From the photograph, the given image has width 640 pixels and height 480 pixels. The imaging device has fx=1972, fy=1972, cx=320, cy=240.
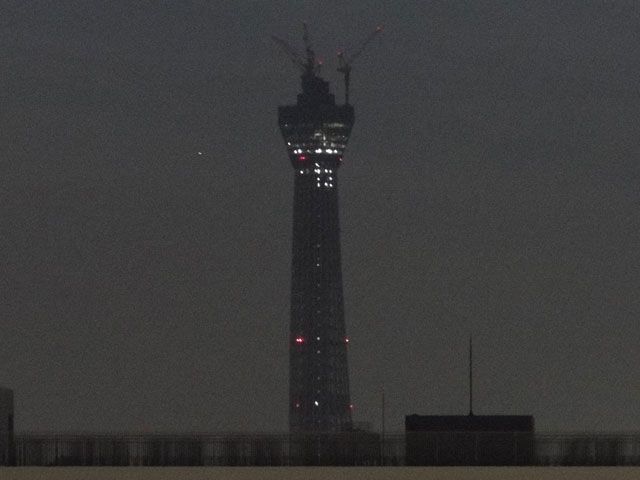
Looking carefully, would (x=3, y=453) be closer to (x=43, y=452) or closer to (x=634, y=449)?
(x=43, y=452)

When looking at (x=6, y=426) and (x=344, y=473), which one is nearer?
(x=344, y=473)

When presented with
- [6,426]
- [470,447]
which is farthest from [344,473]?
[6,426]

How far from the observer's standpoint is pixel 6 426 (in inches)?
3169

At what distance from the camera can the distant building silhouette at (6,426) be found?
76625 mm

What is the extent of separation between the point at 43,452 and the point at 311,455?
10.5 m

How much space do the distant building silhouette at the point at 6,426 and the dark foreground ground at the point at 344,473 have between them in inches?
86.8

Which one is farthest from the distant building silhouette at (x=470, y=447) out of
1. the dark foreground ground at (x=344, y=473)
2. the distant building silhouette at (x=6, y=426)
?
the distant building silhouette at (x=6, y=426)

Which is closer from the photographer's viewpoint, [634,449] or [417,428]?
[634,449]

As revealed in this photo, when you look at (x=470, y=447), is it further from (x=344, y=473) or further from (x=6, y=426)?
(x=6, y=426)

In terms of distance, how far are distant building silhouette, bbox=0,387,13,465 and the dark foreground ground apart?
2206mm

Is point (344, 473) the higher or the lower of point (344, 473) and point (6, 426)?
the lower

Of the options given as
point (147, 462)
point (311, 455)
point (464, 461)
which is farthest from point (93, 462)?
point (464, 461)

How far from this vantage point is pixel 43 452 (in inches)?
3027

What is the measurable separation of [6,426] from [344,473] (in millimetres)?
15458
